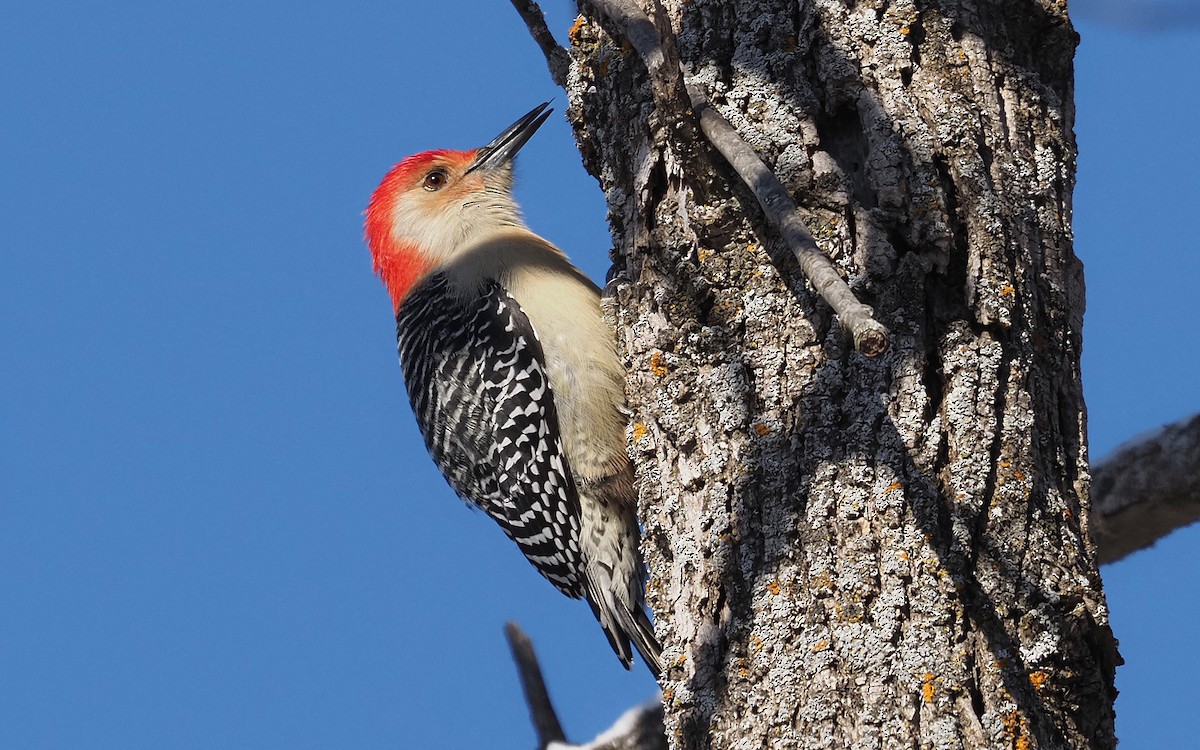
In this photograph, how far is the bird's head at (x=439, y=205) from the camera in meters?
5.46

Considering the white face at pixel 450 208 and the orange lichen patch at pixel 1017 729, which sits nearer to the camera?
the orange lichen patch at pixel 1017 729

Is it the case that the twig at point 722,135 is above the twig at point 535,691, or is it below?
above

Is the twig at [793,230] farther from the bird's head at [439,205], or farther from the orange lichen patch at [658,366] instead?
Result: the bird's head at [439,205]

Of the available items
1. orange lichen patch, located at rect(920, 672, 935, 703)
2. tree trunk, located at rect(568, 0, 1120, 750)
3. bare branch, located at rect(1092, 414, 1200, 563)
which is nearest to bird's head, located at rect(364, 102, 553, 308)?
tree trunk, located at rect(568, 0, 1120, 750)

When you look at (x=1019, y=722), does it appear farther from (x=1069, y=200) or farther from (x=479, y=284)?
(x=479, y=284)

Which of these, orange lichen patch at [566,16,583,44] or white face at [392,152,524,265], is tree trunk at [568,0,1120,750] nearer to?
orange lichen patch at [566,16,583,44]

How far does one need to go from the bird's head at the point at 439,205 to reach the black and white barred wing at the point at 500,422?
0.44 meters

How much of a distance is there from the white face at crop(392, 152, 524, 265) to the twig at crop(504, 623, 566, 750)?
5.57 ft

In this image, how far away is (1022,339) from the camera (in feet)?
9.62

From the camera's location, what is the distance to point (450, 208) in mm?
5559

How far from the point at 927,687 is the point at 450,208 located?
358cm

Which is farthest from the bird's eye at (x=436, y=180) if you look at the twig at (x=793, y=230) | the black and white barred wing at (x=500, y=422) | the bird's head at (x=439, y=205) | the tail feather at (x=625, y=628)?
the twig at (x=793, y=230)

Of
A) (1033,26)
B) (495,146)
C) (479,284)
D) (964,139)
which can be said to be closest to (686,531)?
(964,139)

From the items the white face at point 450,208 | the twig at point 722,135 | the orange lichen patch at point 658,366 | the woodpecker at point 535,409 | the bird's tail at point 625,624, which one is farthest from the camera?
the white face at point 450,208
